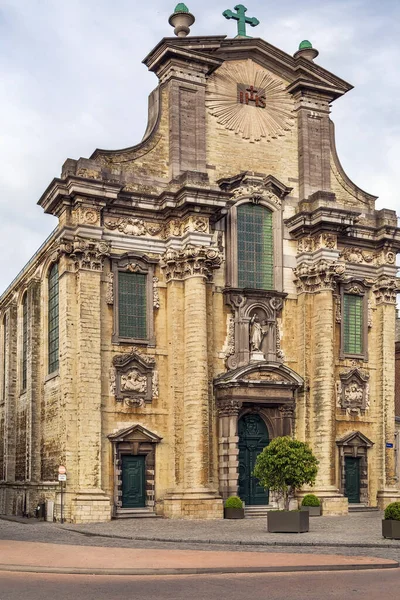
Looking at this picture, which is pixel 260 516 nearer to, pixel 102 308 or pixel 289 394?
pixel 289 394

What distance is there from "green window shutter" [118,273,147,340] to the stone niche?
917 millimetres

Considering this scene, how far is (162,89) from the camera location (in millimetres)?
36625

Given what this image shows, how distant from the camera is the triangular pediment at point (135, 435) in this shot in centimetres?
3297

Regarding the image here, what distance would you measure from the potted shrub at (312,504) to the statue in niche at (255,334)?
610 cm

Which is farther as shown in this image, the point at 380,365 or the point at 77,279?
the point at 380,365

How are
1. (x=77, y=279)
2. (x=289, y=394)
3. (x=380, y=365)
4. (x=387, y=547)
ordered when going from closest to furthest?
1. (x=387, y=547)
2. (x=77, y=279)
3. (x=289, y=394)
4. (x=380, y=365)

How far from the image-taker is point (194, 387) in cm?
3341

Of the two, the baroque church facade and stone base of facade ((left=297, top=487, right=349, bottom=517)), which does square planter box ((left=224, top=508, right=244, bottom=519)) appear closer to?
the baroque church facade

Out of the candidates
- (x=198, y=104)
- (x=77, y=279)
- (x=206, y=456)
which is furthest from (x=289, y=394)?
(x=198, y=104)

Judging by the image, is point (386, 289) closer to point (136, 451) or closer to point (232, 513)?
point (232, 513)

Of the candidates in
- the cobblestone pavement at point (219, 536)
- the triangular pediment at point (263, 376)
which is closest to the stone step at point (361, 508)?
the cobblestone pavement at point (219, 536)

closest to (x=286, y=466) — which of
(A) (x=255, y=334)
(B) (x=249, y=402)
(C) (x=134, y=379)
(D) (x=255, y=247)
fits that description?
(B) (x=249, y=402)

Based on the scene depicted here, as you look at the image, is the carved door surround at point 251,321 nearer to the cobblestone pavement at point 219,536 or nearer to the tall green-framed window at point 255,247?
the tall green-framed window at point 255,247

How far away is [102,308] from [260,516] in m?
9.93
